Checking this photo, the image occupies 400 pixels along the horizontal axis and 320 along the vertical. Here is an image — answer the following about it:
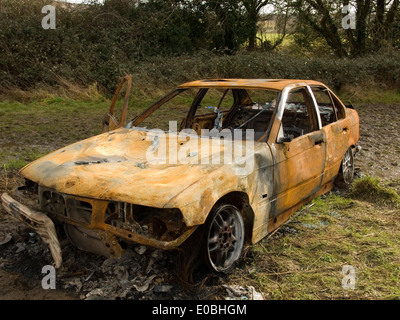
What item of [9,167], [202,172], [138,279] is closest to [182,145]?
[202,172]

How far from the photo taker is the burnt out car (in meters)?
2.87

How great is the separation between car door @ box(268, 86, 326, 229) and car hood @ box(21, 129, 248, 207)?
600 mm

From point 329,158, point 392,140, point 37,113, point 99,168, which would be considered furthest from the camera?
point 37,113

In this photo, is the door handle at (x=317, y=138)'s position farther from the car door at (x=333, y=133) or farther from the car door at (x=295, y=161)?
the car door at (x=333, y=133)

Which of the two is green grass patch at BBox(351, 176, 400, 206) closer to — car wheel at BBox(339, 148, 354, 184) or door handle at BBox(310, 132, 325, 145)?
car wheel at BBox(339, 148, 354, 184)

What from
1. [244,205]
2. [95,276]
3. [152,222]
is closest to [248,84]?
[244,205]

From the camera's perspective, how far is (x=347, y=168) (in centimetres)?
547

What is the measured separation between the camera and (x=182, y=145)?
12.6 ft

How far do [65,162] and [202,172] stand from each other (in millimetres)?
1243

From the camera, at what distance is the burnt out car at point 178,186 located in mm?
2865

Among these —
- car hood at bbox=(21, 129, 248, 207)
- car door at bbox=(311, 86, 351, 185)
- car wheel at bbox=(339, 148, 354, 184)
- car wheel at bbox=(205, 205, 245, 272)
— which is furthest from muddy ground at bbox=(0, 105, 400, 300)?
car wheel at bbox=(339, 148, 354, 184)

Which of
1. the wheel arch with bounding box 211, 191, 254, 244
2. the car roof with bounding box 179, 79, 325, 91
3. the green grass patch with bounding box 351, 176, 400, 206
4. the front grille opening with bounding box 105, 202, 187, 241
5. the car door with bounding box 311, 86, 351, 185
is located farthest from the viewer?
the green grass patch with bounding box 351, 176, 400, 206

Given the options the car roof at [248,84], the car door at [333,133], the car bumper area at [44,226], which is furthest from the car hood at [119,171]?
the car door at [333,133]
